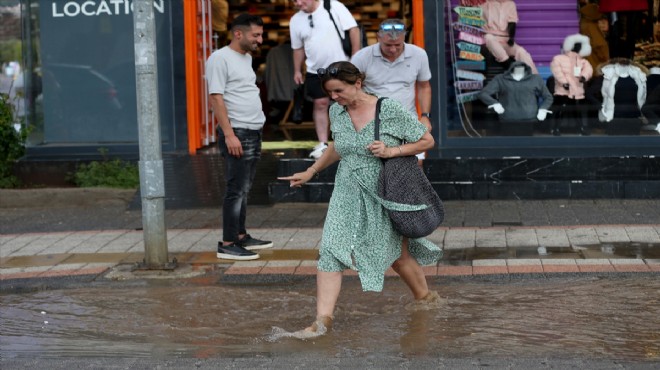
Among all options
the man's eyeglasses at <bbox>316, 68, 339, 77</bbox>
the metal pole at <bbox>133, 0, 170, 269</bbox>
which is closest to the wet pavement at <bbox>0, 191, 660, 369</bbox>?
the metal pole at <bbox>133, 0, 170, 269</bbox>

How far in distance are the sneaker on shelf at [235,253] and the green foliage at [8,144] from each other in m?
4.56

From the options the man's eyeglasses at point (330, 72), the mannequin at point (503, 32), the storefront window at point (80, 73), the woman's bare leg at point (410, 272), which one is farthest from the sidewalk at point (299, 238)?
the man's eyeglasses at point (330, 72)

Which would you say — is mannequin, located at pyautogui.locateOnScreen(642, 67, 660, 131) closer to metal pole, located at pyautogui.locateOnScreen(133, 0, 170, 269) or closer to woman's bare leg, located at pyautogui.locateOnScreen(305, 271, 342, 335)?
metal pole, located at pyautogui.locateOnScreen(133, 0, 170, 269)

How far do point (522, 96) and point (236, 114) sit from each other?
4659 mm

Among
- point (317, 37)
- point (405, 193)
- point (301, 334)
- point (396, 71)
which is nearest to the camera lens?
point (301, 334)

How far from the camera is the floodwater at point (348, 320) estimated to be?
6.55m

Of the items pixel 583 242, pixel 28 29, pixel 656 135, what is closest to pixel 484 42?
pixel 656 135

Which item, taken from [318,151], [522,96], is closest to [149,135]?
[318,151]

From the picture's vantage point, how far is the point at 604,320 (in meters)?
7.02

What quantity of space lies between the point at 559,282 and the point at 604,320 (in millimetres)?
1085

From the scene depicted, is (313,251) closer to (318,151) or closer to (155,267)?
(155,267)

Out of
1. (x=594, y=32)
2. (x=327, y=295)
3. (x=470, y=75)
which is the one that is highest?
(x=594, y=32)

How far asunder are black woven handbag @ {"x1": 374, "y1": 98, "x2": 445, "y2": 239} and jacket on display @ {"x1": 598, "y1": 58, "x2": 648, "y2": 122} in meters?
6.40

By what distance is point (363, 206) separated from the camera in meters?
6.96
